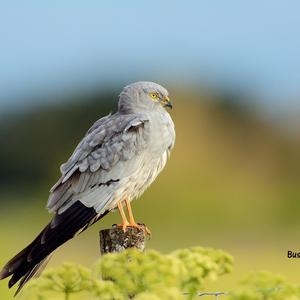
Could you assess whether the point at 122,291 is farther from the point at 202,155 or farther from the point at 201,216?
the point at 202,155

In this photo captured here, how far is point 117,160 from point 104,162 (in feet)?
0.26

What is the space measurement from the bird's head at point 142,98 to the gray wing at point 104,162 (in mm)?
150

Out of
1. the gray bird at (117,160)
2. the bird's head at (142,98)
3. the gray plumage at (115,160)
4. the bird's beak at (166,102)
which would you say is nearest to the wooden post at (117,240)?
the gray bird at (117,160)

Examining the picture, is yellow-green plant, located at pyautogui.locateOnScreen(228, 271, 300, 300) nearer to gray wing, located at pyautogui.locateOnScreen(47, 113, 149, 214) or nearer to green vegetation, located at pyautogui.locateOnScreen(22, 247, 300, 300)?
green vegetation, located at pyautogui.locateOnScreen(22, 247, 300, 300)

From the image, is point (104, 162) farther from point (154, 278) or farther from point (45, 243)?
point (154, 278)

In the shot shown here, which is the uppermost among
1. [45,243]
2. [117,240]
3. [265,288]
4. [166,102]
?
[166,102]

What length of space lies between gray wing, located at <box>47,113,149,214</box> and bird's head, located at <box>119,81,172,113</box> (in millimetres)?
150

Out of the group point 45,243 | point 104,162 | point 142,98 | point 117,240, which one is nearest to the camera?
point 117,240

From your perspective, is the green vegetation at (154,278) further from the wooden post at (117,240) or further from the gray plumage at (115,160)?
the gray plumage at (115,160)

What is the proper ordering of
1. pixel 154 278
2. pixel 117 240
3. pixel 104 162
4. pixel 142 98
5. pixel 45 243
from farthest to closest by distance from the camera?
pixel 142 98, pixel 104 162, pixel 45 243, pixel 117 240, pixel 154 278

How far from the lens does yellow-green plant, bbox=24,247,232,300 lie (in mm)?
2775

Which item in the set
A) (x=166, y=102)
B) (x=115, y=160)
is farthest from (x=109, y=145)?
(x=166, y=102)

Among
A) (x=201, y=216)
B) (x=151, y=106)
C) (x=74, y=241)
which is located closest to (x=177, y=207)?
(x=201, y=216)

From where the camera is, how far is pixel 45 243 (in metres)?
4.83
